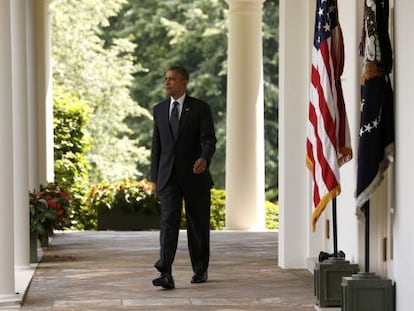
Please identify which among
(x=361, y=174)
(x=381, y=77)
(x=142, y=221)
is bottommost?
(x=142, y=221)

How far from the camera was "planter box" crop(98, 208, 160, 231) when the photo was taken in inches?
1013

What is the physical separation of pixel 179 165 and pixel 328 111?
2678 mm

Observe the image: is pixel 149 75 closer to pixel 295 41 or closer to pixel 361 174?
pixel 295 41

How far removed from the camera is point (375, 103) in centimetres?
1161

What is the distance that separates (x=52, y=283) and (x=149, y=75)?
28023 mm

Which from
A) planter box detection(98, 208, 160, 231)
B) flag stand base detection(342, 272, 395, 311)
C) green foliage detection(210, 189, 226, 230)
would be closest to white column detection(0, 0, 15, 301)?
flag stand base detection(342, 272, 395, 311)

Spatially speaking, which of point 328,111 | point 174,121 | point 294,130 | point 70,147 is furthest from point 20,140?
point 70,147

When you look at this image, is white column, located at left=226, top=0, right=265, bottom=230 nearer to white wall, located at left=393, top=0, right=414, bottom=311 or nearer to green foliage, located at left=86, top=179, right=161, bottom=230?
green foliage, located at left=86, top=179, right=161, bottom=230

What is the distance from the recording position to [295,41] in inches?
663

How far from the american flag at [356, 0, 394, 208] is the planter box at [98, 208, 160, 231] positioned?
14.2m

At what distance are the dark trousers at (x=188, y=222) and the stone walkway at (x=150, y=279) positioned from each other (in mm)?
325

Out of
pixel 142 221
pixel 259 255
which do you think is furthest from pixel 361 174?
pixel 142 221

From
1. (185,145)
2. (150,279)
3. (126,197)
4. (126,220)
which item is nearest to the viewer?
(185,145)

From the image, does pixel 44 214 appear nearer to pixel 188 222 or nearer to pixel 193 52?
pixel 188 222
